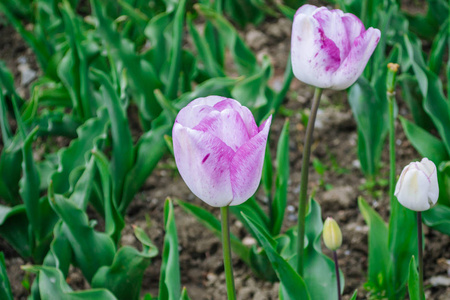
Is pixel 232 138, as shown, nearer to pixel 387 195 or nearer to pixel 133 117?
pixel 387 195

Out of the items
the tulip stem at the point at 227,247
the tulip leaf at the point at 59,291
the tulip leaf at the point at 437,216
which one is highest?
the tulip stem at the point at 227,247

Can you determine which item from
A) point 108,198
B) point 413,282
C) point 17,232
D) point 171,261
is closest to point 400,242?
point 413,282

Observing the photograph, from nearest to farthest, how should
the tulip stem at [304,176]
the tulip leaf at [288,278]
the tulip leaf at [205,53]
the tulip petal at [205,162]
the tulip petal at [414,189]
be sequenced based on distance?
the tulip petal at [205,162]
the tulip petal at [414,189]
the tulip stem at [304,176]
the tulip leaf at [288,278]
the tulip leaf at [205,53]

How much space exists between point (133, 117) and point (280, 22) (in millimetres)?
844

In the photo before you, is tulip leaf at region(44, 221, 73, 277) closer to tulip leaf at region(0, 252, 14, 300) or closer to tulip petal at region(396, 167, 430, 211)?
tulip leaf at region(0, 252, 14, 300)

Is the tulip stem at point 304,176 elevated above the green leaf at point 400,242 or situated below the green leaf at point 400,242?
above

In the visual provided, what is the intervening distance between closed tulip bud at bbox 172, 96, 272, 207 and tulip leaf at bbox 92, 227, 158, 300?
22.3 inches

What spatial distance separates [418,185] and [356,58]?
0.22 meters

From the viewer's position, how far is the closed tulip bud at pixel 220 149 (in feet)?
2.80

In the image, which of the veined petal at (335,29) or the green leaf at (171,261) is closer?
the veined petal at (335,29)

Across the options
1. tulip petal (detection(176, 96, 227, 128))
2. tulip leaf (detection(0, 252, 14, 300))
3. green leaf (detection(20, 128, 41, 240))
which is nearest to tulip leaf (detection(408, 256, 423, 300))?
tulip petal (detection(176, 96, 227, 128))

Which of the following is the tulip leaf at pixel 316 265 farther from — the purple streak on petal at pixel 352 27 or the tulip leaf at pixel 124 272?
the purple streak on petal at pixel 352 27

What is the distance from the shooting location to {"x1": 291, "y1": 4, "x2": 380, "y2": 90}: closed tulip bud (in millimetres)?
1021

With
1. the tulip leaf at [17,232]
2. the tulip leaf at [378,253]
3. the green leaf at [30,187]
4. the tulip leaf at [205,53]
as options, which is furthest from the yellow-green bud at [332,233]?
the tulip leaf at [205,53]
